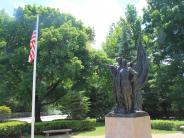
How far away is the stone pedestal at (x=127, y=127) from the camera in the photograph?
14.1 metres

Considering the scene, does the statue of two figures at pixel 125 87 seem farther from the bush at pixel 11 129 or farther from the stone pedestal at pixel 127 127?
the bush at pixel 11 129

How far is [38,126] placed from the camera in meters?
24.0

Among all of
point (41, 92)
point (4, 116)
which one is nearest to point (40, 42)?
point (41, 92)

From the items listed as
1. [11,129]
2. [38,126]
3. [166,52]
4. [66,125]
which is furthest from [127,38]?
[11,129]

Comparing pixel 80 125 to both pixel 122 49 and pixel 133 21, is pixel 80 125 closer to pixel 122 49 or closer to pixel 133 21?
pixel 122 49

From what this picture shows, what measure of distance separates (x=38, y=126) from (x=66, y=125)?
6.72ft

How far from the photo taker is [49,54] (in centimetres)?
2527

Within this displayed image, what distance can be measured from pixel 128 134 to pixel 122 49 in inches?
1032

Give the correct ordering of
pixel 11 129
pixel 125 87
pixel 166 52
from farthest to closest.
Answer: pixel 166 52
pixel 11 129
pixel 125 87

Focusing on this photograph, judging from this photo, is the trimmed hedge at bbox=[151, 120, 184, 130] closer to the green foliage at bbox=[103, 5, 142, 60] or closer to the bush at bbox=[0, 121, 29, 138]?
the bush at bbox=[0, 121, 29, 138]

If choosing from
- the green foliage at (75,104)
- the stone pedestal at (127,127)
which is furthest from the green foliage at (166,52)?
the stone pedestal at (127,127)

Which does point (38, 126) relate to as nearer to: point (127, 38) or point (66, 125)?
point (66, 125)

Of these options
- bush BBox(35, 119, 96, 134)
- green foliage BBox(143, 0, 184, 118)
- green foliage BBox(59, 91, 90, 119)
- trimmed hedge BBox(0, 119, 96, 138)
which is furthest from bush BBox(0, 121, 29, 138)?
green foliage BBox(143, 0, 184, 118)

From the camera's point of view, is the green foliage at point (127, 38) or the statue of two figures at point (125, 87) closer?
the statue of two figures at point (125, 87)
